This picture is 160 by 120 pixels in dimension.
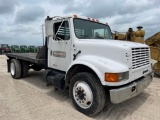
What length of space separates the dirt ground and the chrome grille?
3.62 ft

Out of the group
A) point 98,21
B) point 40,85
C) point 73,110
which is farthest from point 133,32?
point 73,110

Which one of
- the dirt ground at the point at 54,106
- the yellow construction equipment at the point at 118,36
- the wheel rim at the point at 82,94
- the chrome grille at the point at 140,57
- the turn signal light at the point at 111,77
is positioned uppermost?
the yellow construction equipment at the point at 118,36

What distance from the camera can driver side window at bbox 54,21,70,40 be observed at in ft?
17.0

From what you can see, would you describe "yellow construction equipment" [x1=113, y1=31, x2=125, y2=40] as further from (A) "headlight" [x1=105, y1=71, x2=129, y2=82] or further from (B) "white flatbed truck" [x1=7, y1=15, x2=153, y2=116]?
(A) "headlight" [x1=105, y1=71, x2=129, y2=82]

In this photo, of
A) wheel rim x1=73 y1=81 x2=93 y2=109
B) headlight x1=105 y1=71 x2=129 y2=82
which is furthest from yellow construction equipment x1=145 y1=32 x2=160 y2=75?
wheel rim x1=73 y1=81 x2=93 y2=109

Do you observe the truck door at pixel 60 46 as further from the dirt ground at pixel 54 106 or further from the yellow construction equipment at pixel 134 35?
the yellow construction equipment at pixel 134 35

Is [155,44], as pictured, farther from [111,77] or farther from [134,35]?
[111,77]

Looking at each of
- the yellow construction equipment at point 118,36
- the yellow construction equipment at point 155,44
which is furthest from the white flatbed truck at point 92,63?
the yellow construction equipment at point 155,44

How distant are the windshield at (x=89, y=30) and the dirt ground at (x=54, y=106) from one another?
1.84 meters

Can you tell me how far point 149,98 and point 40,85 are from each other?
12.1 ft

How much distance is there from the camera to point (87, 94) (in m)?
4.25

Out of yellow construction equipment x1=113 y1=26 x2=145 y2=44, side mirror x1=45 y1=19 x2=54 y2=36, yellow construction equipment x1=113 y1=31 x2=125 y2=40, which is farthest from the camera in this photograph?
yellow construction equipment x1=113 y1=26 x2=145 y2=44

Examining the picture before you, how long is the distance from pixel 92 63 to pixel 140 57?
121cm

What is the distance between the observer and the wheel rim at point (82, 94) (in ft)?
14.0
